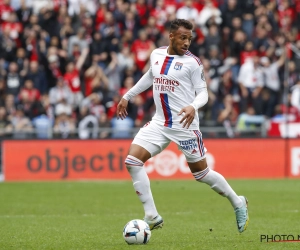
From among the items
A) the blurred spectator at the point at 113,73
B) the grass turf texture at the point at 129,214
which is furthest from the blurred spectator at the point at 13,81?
the grass turf texture at the point at 129,214

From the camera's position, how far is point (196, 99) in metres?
9.43

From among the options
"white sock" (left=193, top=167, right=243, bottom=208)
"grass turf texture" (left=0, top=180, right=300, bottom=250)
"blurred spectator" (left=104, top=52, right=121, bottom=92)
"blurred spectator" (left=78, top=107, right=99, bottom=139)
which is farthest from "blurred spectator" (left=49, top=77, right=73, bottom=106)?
"white sock" (left=193, top=167, right=243, bottom=208)

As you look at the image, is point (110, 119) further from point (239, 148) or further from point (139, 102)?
point (239, 148)

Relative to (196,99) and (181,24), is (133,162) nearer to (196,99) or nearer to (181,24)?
(196,99)

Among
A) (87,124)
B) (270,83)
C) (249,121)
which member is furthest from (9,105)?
(270,83)

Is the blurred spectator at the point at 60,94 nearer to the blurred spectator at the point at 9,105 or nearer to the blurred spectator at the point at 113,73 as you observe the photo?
the blurred spectator at the point at 9,105

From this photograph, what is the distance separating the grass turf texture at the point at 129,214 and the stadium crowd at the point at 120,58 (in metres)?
2.84

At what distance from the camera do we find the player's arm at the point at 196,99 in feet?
29.8

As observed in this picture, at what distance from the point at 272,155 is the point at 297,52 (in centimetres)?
403

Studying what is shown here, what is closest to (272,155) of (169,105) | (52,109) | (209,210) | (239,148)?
(239,148)

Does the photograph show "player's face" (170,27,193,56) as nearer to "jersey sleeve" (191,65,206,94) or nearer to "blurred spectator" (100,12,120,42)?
"jersey sleeve" (191,65,206,94)

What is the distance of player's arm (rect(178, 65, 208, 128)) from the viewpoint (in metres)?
9.09

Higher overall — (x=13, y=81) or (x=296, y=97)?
(x=13, y=81)

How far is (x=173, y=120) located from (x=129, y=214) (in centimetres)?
365
